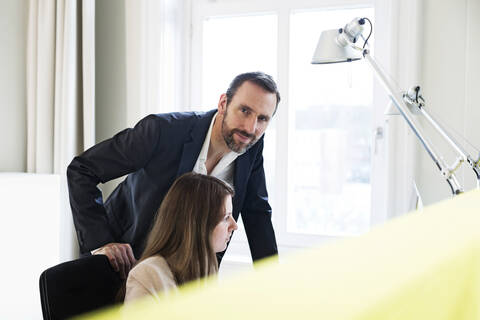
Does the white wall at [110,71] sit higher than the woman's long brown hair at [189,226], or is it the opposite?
the white wall at [110,71]

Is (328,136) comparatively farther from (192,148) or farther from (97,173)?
(97,173)

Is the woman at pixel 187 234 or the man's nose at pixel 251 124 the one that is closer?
the woman at pixel 187 234

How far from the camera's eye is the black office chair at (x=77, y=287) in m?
1.05

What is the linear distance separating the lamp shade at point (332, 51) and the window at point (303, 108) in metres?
0.94

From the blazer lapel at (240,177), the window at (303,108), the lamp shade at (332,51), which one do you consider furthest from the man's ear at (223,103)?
the window at (303,108)

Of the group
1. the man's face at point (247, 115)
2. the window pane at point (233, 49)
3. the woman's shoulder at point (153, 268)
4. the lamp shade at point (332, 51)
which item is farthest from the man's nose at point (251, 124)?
the window pane at point (233, 49)

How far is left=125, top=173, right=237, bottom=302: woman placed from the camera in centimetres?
116

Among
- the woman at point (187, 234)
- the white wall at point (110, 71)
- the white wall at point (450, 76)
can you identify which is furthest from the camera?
the white wall at point (110, 71)

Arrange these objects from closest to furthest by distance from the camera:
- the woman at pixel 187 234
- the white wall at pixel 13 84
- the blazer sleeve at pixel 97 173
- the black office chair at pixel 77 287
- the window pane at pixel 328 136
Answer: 1. the black office chair at pixel 77 287
2. the woman at pixel 187 234
3. the blazer sleeve at pixel 97 173
4. the white wall at pixel 13 84
5. the window pane at pixel 328 136

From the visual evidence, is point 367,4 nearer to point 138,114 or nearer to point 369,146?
point 369,146

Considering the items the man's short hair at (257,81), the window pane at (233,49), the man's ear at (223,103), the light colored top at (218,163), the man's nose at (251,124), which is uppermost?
the window pane at (233,49)

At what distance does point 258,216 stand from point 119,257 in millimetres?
481

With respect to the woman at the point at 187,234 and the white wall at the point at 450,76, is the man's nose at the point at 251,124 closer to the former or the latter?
the woman at the point at 187,234

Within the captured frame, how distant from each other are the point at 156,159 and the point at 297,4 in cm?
134
